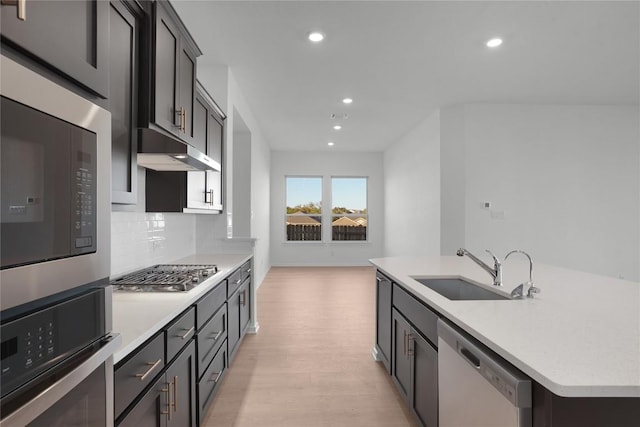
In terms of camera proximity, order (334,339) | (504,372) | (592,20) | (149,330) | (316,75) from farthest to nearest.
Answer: (316,75) → (334,339) → (592,20) → (149,330) → (504,372)

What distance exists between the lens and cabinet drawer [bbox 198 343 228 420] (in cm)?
187

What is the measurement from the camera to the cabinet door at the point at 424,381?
5.11 ft

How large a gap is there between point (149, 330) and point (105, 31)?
97cm

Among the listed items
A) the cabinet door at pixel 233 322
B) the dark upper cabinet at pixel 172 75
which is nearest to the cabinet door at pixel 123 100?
the dark upper cabinet at pixel 172 75

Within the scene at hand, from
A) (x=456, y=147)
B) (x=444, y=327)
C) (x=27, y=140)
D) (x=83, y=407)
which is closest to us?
(x=27, y=140)

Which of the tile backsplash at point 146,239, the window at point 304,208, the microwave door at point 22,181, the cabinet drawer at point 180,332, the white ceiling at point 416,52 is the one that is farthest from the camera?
the window at point 304,208

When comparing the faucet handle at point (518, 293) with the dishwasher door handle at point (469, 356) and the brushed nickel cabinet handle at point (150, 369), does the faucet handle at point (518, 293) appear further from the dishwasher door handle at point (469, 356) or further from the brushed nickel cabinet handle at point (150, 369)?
the brushed nickel cabinet handle at point (150, 369)

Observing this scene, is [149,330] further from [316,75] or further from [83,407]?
[316,75]

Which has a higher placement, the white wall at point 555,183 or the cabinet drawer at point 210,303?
the white wall at point 555,183

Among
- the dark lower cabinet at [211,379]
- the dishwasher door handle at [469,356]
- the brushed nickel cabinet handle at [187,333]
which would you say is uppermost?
the dishwasher door handle at [469,356]

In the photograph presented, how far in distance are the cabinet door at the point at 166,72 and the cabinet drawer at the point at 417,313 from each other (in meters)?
1.67

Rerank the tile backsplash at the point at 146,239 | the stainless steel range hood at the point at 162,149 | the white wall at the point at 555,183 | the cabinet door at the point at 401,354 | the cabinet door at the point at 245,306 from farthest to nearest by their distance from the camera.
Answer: the white wall at the point at 555,183, the cabinet door at the point at 245,306, the tile backsplash at the point at 146,239, the cabinet door at the point at 401,354, the stainless steel range hood at the point at 162,149

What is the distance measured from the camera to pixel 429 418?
1631 millimetres

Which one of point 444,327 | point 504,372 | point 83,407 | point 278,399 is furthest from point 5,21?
point 278,399
